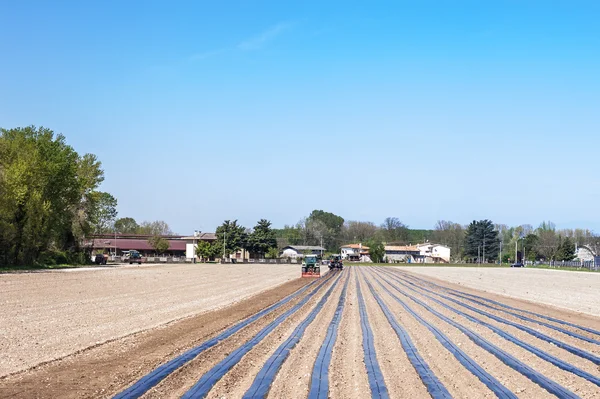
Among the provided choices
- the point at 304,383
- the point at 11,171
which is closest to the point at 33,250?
the point at 11,171

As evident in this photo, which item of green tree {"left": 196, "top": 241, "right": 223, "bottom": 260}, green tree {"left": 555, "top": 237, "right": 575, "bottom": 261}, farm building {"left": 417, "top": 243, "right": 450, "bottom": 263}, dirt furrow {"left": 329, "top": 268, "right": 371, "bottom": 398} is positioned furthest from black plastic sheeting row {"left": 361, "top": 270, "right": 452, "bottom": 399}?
farm building {"left": 417, "top": 243, "right": 450, "bottom": 263}

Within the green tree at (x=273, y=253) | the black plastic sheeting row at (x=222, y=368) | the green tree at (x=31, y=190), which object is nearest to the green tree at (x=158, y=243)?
the green tree at (x=273, y=253)

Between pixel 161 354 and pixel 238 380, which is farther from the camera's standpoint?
pixel 161 354

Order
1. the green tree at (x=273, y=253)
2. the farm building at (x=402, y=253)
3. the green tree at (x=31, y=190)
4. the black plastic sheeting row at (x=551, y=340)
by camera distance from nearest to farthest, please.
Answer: the black plastic sheeting row at (x=551, y=340)
the green tree at (x=31, y=190)
the green tree at (x=273, y=253)
the farm building at (x=402, y=253)

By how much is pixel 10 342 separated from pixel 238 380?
7.44m

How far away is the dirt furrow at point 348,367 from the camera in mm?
10000

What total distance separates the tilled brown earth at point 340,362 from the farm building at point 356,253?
150 meters

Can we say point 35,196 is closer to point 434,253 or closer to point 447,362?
point 447,362

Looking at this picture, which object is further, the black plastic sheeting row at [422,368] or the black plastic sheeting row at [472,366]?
the black plastic sheeting row at [472,366]

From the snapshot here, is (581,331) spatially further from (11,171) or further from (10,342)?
(11,171)

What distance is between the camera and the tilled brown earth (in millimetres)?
10195

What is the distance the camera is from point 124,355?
13523 mm

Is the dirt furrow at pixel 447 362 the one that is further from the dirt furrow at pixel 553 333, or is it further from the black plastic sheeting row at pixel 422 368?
the dirt furrow at pixel 553 333

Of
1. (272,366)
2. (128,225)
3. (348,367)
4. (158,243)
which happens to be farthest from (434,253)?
(272,366)
